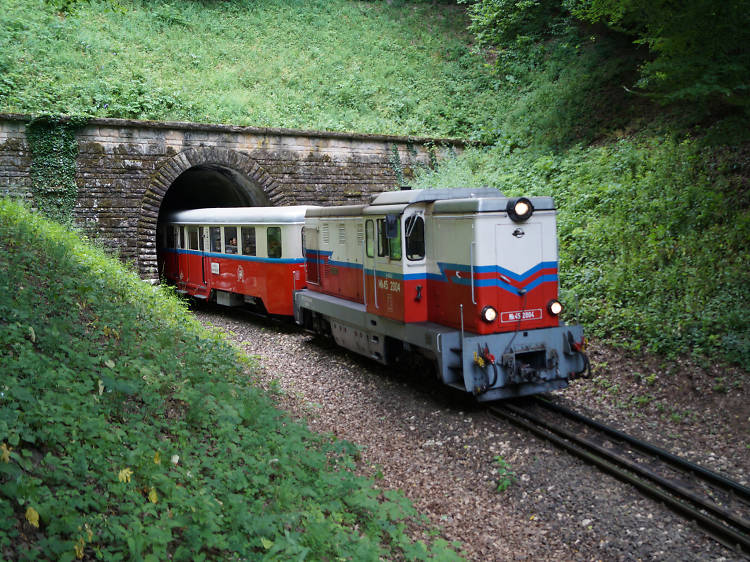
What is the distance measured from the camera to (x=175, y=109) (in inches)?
760

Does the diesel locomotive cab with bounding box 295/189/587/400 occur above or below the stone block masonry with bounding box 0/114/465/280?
below

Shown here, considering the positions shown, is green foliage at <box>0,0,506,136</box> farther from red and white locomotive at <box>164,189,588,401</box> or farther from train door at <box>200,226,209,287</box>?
red and white locomotive at <box>164,189,588,401</box>

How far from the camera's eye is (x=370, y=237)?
33.3ft

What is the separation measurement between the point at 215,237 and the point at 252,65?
45.8ft

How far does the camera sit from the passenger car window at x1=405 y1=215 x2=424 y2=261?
920cm

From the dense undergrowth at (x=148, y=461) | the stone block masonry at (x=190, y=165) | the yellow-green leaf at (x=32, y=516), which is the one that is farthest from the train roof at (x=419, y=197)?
the stone block masonry at (x=190, y=165)

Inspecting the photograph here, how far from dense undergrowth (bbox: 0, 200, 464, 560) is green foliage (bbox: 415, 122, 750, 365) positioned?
18.6 ft

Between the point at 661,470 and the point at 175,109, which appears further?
the point at 175,109

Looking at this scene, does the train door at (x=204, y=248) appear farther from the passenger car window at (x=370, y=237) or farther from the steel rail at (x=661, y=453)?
the steel rail at (x=661, y=453)

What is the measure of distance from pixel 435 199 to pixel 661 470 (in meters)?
4.61

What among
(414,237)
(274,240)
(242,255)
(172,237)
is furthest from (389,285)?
(172,237)

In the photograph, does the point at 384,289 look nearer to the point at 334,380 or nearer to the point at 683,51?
the point at 334,380

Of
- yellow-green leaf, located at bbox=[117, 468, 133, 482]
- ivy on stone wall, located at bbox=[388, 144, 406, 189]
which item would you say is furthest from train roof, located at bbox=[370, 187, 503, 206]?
ivy on stone wall, located at bbox=[388, 144, 406, 189]

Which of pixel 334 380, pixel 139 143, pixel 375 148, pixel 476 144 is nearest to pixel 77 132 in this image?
pixel 139 143
